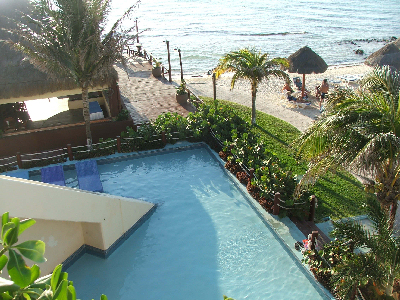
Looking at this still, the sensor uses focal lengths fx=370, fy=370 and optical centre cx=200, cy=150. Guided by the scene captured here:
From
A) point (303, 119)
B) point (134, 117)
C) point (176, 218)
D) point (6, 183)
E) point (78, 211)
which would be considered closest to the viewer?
point (6, 183)

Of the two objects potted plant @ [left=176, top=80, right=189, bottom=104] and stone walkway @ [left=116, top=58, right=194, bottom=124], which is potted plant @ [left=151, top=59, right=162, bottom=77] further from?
potted plant @ [left=176, top=80, right=189, bottom=104]

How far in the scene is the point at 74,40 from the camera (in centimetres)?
1210

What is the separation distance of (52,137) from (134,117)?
12.3 ft

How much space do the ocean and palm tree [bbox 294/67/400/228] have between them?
2491 cm

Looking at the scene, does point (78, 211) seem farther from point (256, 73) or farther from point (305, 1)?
point (305, 1)

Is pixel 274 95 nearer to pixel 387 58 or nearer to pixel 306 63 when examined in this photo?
pixel 306 63

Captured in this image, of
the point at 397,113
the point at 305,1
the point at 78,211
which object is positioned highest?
the point at 305,1

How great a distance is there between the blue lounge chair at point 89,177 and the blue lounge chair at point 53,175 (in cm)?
52

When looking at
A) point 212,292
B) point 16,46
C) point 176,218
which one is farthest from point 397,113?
point 16,46

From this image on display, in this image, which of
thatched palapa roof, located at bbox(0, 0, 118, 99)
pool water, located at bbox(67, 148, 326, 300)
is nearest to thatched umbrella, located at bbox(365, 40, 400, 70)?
pool water, located at bbox(67, 148, 326, 300)

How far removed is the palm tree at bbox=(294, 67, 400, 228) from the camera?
20.8ft

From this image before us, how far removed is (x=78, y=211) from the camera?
7.55 m

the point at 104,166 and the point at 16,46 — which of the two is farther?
the point at 104,166

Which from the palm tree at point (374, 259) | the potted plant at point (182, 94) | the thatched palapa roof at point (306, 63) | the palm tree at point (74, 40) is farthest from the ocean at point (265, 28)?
the palm tree at point (374, 259)
